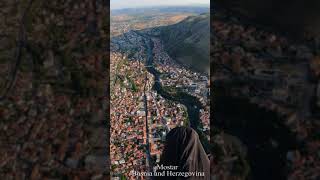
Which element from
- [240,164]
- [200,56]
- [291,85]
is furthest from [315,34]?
[240,164]

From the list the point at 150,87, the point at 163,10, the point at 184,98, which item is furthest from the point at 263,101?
the point at 163,10

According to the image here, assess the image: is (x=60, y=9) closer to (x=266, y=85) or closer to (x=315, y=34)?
(x=266, y=85)

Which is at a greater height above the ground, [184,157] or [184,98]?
[184,98]

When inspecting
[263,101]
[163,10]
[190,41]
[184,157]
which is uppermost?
[163,10]

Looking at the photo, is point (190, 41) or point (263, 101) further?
point (263, 101)

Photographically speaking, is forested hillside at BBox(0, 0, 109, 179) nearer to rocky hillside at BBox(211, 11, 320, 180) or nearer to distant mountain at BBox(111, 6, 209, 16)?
distant mountain at BBox(111, 6, 209, 16)

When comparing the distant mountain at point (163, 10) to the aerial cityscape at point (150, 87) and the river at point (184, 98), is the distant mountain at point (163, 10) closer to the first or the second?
the aerial cityscape at point (150, 87)

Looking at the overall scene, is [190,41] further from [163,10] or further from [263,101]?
[263,101]
